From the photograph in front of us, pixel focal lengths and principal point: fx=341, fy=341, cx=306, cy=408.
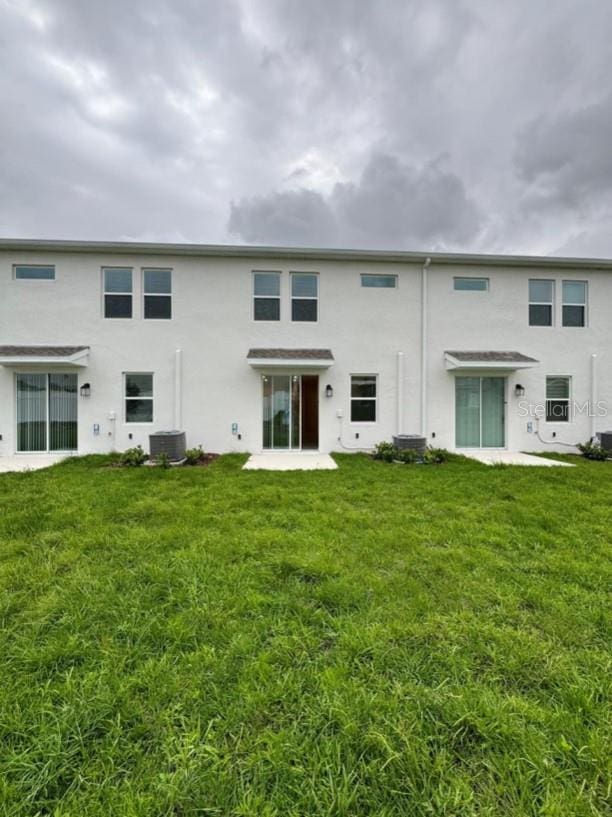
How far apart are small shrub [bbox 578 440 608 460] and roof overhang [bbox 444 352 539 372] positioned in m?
2.85

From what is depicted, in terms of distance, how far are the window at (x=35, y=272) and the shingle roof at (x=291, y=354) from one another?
6314 mm

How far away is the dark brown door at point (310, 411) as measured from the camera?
412 inches

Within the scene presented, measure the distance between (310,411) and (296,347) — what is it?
2034 millimetres

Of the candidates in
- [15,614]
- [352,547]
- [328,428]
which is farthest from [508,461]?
[15,614]

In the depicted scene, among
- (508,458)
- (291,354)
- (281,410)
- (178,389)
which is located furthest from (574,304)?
(178,389)

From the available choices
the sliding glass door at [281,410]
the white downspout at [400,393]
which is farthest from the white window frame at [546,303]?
the sliding glass door at [281,410]

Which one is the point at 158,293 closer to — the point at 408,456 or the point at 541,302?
the point at 408,456

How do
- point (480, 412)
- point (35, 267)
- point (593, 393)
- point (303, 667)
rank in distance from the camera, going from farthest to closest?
point (593, 393) < point (480, 412) < point (35, 267) < point (303, 667)

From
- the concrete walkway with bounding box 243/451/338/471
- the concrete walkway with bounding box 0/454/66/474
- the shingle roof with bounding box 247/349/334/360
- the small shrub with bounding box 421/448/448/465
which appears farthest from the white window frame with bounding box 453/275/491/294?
the concrete walkway with bounding box 0/454/66/474

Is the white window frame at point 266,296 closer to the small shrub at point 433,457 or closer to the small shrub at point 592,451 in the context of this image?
the small shrub at point 433,457

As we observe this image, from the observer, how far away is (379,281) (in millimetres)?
10695

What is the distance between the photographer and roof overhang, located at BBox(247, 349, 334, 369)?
9.65 m

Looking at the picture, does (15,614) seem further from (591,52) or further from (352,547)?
(591,52)

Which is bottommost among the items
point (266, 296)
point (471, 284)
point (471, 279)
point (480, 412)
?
point (480, 412)
